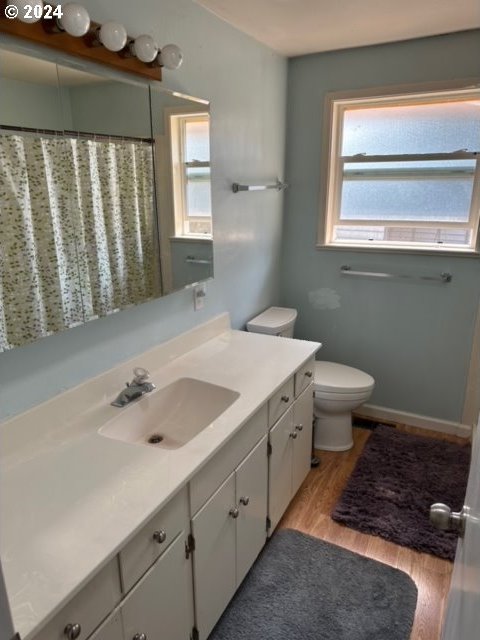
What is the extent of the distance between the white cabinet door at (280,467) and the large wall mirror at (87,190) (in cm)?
77

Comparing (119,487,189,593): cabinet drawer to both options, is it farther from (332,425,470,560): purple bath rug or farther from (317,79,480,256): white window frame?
(317,79,480,256): white window frame

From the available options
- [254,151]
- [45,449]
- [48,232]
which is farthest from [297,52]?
[45,449]

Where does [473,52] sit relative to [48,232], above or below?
above

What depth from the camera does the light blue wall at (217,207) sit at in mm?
1428

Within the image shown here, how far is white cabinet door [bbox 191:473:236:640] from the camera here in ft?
4.51

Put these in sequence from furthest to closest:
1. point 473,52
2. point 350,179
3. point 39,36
A: 1. point 350,179
2. point 473,52
3. point 39,36

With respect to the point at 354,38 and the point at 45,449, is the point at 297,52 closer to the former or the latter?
the point at 354,38

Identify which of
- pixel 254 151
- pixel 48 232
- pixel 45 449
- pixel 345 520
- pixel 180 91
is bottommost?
pixel 345 520

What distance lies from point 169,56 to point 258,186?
103 centimetres

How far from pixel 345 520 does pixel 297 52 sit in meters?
2.64

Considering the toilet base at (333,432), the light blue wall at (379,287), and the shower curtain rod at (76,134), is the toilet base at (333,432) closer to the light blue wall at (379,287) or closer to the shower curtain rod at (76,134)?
→ the light blue wall at (379,287)

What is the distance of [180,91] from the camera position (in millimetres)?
1858

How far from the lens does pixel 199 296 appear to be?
2164mm

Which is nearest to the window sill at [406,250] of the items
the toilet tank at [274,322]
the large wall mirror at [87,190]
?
the toilet tank at [274,322]
